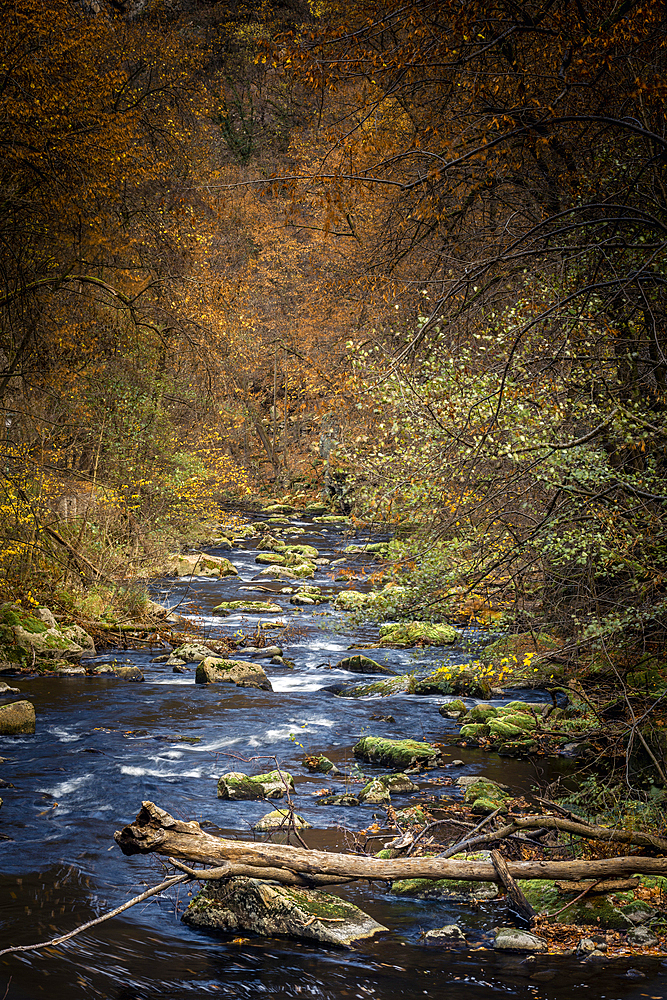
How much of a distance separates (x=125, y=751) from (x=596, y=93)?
7.93 metres

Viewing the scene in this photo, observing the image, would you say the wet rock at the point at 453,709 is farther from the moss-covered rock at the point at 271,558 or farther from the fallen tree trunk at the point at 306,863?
the moss-covered rock at the point at 271,558

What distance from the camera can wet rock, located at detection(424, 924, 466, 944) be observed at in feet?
18.3

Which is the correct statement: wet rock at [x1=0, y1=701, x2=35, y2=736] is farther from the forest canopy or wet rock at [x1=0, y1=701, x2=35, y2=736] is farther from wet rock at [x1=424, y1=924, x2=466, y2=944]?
wet rock at [x1=424, y1=924, x2=466, y2=944]

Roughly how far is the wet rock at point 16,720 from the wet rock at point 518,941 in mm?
6062

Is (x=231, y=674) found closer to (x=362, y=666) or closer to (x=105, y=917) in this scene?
(x=362, y=666)

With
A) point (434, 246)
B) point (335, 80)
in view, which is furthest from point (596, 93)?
point (434, 246)

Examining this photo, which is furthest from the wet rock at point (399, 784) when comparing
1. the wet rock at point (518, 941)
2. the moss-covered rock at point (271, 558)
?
the moss-covered rock at point (271, 558)

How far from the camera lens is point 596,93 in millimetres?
6930

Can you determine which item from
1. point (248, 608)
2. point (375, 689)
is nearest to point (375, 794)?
point (375, 689)

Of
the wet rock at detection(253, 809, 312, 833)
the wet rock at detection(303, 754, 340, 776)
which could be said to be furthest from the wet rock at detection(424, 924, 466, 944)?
the wet rock at detection(303, 754, 340, 776)

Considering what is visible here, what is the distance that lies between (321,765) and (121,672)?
4.41m

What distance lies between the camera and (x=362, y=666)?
13.3 metres

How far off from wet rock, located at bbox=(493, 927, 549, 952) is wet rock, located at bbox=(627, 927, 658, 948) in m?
0.54

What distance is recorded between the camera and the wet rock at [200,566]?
2035 centimetres
